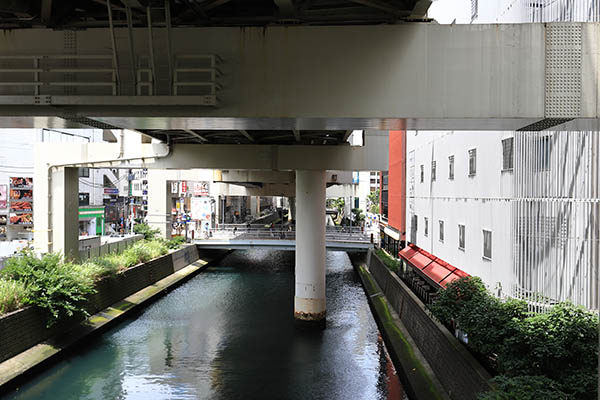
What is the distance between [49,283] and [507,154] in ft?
45.5

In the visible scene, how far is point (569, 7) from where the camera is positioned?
10.3 m

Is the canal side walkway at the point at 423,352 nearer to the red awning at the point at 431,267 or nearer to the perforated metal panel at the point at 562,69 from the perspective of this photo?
the red awning at the point at 431,267

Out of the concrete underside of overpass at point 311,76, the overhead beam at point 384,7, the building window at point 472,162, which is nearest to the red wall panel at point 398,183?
the building window at point 472,162

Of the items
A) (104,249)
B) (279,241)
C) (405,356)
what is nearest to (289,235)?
(279,241)

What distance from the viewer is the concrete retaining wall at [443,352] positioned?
10438 millimetres

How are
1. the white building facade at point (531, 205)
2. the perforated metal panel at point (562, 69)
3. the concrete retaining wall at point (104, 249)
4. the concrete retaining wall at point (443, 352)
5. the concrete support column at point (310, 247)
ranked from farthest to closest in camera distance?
the concrete retaining wall at point (104, 249) → the concrete support column at point (310, 247) → the concrete retaining wall at point (443, 352) → the white building facade at point (531, 205) → the perforated metal panel at point (562, 69)

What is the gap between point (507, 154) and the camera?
13.5 meters

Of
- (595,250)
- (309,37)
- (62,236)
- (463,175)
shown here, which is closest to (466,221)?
(463,175)

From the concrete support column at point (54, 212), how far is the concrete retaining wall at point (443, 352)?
563 inches

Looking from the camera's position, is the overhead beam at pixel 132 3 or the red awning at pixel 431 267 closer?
the overhead beam at pixel 132 3

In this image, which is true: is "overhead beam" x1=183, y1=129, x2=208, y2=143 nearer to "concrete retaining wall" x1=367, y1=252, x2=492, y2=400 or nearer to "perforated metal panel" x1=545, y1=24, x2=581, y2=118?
"concrete retaining wall" x1=367, y1=252, x2=492, y2=400

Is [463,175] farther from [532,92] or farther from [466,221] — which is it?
[532,92]

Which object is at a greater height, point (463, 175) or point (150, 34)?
point (150, 34)

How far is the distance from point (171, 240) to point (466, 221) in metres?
25.8
